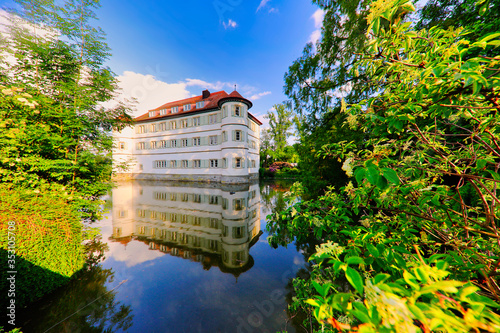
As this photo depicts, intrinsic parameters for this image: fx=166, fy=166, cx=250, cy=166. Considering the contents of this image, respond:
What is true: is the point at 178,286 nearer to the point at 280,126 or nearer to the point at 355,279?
the point at 355,279

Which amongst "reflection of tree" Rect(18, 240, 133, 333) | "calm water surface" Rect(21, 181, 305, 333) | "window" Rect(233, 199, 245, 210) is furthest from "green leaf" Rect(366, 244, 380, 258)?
"window" Rect(233, 199, 245, 210)

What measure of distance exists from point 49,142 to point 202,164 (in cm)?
1832

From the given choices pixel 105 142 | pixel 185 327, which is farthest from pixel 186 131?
pixel 185 327

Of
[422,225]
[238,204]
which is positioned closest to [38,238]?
[422,225]

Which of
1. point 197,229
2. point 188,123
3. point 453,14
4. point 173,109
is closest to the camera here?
point 453,14

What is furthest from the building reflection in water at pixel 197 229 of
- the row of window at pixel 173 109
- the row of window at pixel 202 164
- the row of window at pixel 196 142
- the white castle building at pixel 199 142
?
the row of window at pixel 173 109

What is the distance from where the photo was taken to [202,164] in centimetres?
2202

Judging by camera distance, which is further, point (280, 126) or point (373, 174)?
point (280, 126)

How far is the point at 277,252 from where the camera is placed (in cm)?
550

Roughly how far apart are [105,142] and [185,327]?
4.87 meters

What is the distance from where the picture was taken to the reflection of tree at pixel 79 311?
9.56 ft

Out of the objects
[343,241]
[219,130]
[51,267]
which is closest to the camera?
[343,241]

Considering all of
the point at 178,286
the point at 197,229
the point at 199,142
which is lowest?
the point at 178,286

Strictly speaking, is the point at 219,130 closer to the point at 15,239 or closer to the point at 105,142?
the point at 105,142
